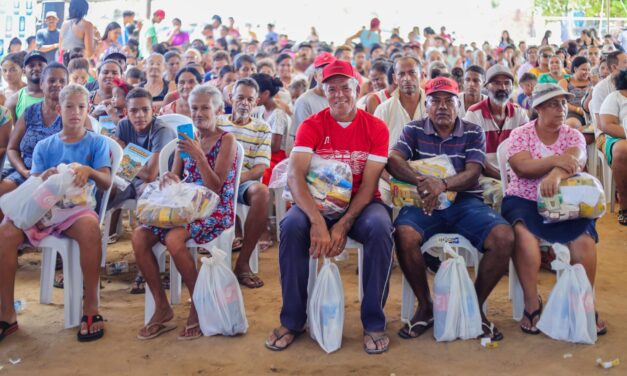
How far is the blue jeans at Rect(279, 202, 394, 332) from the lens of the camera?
3.76 metres

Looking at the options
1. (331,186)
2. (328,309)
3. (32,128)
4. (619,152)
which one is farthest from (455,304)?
(32,128)

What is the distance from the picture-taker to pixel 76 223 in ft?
13.4

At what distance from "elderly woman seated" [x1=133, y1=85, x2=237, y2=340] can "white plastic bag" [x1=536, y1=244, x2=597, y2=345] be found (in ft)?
6.36

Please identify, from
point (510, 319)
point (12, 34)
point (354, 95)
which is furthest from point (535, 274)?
point (12, 34)

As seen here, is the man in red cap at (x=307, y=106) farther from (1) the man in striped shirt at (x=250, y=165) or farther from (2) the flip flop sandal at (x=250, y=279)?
(2) the flip flop sandal at (x=250, y=279)

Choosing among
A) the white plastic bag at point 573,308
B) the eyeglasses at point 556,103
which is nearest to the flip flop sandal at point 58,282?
the white plastic bag at point 573,308

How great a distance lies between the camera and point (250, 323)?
13.6ft

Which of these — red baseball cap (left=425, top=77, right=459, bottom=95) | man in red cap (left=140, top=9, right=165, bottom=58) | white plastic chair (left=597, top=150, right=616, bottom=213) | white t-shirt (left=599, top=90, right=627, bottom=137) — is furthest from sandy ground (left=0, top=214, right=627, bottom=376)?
man in red cap (left=140, top=9, right=165, bottom=58)

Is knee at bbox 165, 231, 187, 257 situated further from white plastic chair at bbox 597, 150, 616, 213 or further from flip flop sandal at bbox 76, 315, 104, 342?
white plastic chair at bbox 597, 150, 616, 213

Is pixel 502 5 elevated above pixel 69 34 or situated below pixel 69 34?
A: above

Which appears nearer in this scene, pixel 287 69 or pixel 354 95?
pixel 354 95

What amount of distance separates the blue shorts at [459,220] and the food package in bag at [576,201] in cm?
28

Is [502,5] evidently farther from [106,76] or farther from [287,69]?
[106,76]

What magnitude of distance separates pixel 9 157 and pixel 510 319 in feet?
11.5
